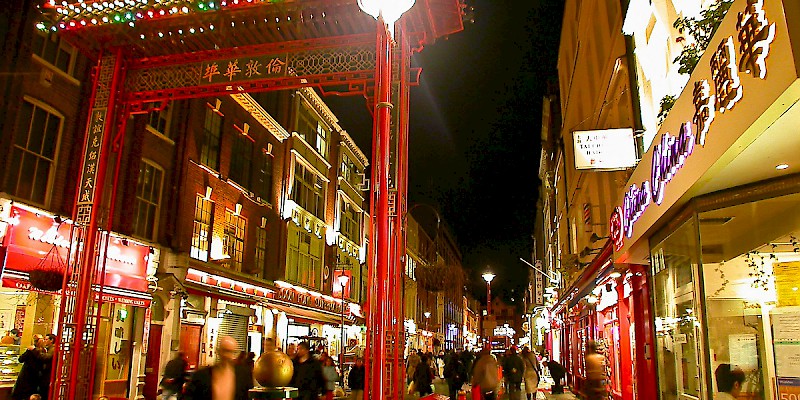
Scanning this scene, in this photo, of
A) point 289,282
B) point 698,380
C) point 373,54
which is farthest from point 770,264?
point 289,282

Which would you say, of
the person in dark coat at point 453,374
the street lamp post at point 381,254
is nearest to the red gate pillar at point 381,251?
the street lamp post at point 381,254

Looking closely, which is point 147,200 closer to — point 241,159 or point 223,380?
point 241,159

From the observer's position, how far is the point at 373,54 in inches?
416

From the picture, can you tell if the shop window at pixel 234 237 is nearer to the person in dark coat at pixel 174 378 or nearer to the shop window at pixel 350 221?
the person in dark coat at pixel 174 378

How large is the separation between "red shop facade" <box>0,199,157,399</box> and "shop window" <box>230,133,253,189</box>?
668cm

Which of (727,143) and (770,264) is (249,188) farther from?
(727,143)

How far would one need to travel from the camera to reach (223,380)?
7.48 metres

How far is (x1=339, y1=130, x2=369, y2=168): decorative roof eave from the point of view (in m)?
39.4

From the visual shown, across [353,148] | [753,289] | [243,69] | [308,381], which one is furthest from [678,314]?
[353,148]

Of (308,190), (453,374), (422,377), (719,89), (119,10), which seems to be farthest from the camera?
(308,190)

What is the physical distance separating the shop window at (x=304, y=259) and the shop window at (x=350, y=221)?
4.93 m

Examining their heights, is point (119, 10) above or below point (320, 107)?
below

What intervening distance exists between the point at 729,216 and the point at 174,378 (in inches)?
392

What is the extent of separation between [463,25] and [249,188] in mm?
17217
